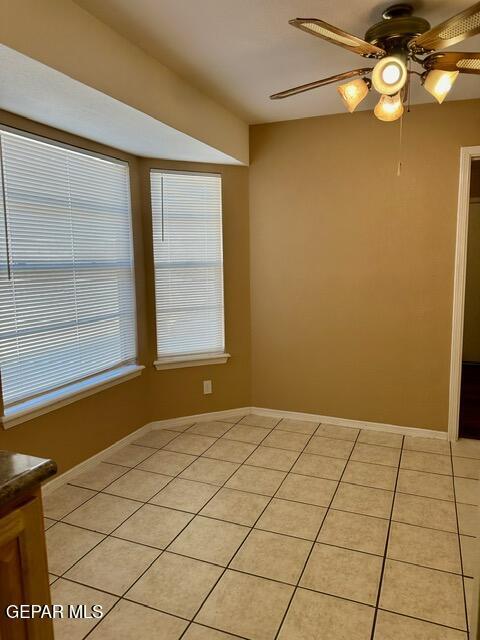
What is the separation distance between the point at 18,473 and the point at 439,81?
223cm

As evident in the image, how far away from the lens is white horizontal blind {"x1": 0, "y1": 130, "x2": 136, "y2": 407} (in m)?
2.46

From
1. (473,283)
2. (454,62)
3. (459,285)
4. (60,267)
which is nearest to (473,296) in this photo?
(473,283)

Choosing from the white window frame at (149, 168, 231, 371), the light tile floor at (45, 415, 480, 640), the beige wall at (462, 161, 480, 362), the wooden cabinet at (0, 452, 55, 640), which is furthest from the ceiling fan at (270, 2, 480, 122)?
the beige wall at (462, 161, 480, 362)

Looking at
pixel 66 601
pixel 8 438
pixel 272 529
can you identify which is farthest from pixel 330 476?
pixel 8 438

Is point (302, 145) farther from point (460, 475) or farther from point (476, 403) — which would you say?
point (476, 403)

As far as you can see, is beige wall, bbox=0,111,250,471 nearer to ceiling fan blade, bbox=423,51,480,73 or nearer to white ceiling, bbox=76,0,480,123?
white ceiling, bbox=76,0,480,123

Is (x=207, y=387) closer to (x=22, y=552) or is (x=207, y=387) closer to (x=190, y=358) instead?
(x=190, y=358)

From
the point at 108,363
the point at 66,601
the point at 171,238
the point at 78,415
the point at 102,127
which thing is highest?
the point at 102,127

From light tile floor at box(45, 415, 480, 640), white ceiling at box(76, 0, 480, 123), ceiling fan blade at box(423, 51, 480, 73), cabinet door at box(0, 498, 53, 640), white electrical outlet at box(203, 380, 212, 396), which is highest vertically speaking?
white ceiling at box(76, 0, 480, 123)

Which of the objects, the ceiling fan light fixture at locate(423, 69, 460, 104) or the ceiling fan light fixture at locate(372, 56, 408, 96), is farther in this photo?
the ceiling fan light fixture at locate(423, 69, 460, 104)

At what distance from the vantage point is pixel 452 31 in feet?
5.33

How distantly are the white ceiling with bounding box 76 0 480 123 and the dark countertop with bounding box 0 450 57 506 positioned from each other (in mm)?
1854

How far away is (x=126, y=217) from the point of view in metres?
3.38

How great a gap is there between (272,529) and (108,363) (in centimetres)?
167
